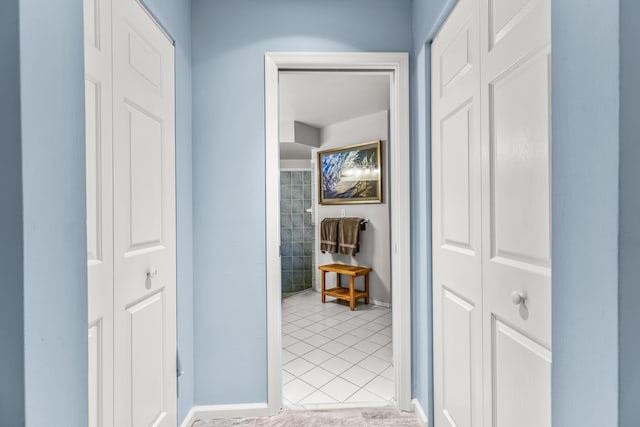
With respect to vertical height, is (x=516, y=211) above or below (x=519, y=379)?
above

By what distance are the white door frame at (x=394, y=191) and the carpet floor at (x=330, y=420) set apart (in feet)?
0.18

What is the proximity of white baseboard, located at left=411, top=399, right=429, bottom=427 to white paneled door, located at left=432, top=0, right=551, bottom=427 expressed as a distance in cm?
9

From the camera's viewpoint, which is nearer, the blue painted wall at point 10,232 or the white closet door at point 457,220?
the blue painted wall at point 10,232

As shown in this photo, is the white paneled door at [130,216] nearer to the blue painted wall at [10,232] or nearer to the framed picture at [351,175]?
the blue painted wall at [10,232]

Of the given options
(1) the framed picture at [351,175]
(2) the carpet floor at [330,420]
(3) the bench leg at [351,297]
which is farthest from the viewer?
(1) the framed picture at [351,175]

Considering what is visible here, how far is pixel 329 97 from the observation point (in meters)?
3.47

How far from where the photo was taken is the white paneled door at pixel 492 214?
0.85 m

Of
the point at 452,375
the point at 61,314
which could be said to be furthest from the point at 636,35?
the point at 452,375

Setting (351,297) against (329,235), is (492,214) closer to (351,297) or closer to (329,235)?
(351,297)

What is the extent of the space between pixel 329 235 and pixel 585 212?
12.3 feet

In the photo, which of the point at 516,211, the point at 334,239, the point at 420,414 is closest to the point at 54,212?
the point at 516,211

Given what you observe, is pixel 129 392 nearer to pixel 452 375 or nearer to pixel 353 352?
pixel 452 375

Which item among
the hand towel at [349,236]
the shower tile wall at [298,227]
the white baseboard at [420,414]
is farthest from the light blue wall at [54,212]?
the shower tile wall at [298,227]

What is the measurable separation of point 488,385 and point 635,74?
1001mm
